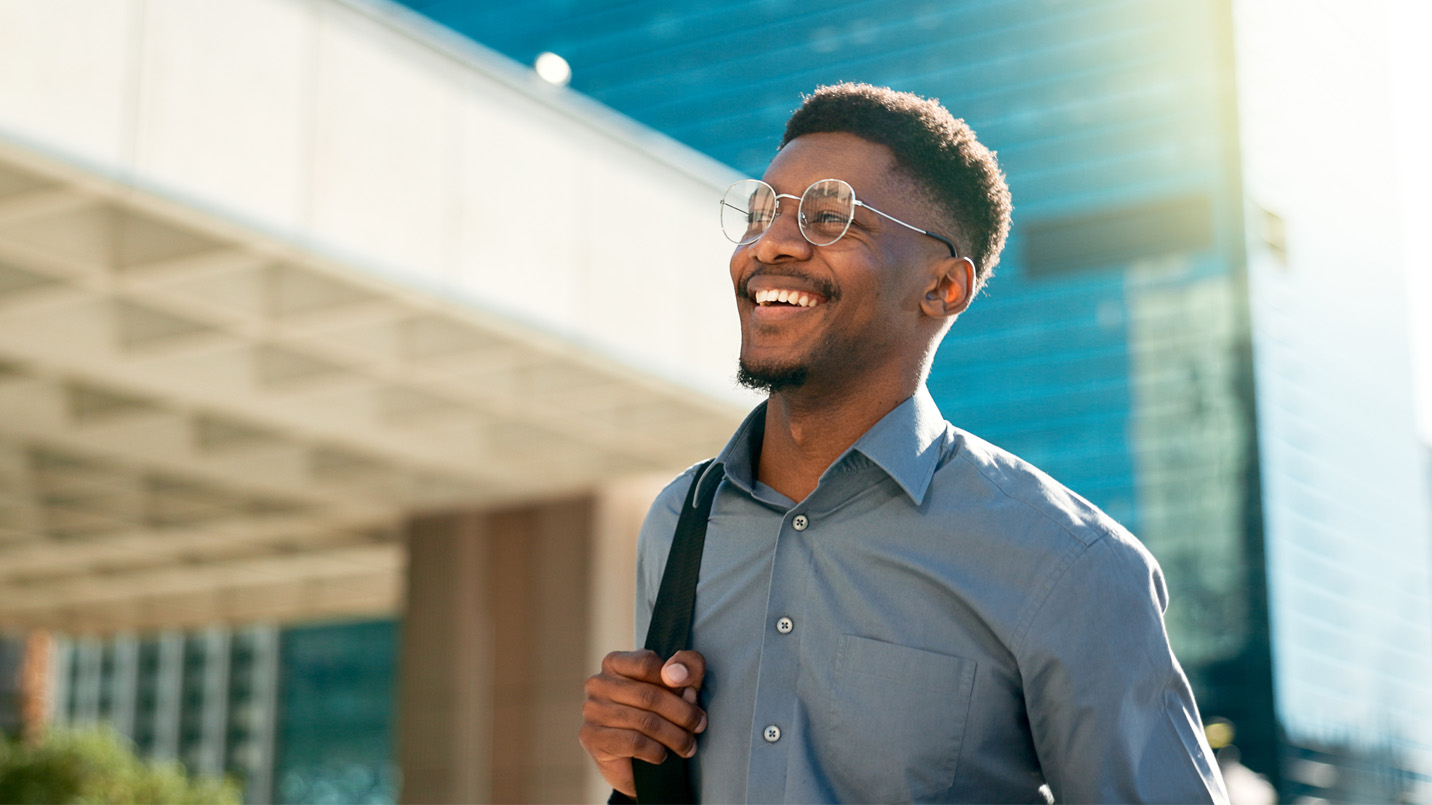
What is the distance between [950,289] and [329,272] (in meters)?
6.71

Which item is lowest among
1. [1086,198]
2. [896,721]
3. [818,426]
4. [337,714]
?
[337,714]

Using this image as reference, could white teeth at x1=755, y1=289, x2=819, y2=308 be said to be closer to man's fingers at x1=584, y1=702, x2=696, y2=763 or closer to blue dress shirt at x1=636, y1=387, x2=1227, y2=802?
blue dress shirt at x1=636, y1=387, x2=1227, y2=802

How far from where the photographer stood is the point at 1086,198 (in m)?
7.21

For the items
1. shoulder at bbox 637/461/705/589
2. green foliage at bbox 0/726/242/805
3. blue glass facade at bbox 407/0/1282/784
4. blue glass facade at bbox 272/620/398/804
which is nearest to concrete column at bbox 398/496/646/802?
green foliage at bbox 0/726/242/805

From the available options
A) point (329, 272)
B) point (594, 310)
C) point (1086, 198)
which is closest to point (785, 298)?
point (1086, 198)

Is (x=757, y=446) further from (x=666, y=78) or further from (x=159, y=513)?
(x=159, y=513)

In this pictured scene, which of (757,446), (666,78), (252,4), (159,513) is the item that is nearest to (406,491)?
(159,513)

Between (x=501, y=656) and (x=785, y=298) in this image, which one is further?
(x=501, y=656)

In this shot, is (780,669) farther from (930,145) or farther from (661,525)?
(930,145)

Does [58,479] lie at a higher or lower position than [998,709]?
higher

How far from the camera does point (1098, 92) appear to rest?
7.84m

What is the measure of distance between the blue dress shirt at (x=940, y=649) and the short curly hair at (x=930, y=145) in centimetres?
24

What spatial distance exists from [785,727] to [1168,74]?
318 inches

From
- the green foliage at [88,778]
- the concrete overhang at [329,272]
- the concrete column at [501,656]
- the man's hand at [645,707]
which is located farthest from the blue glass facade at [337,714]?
the man's hand at [645,707]
